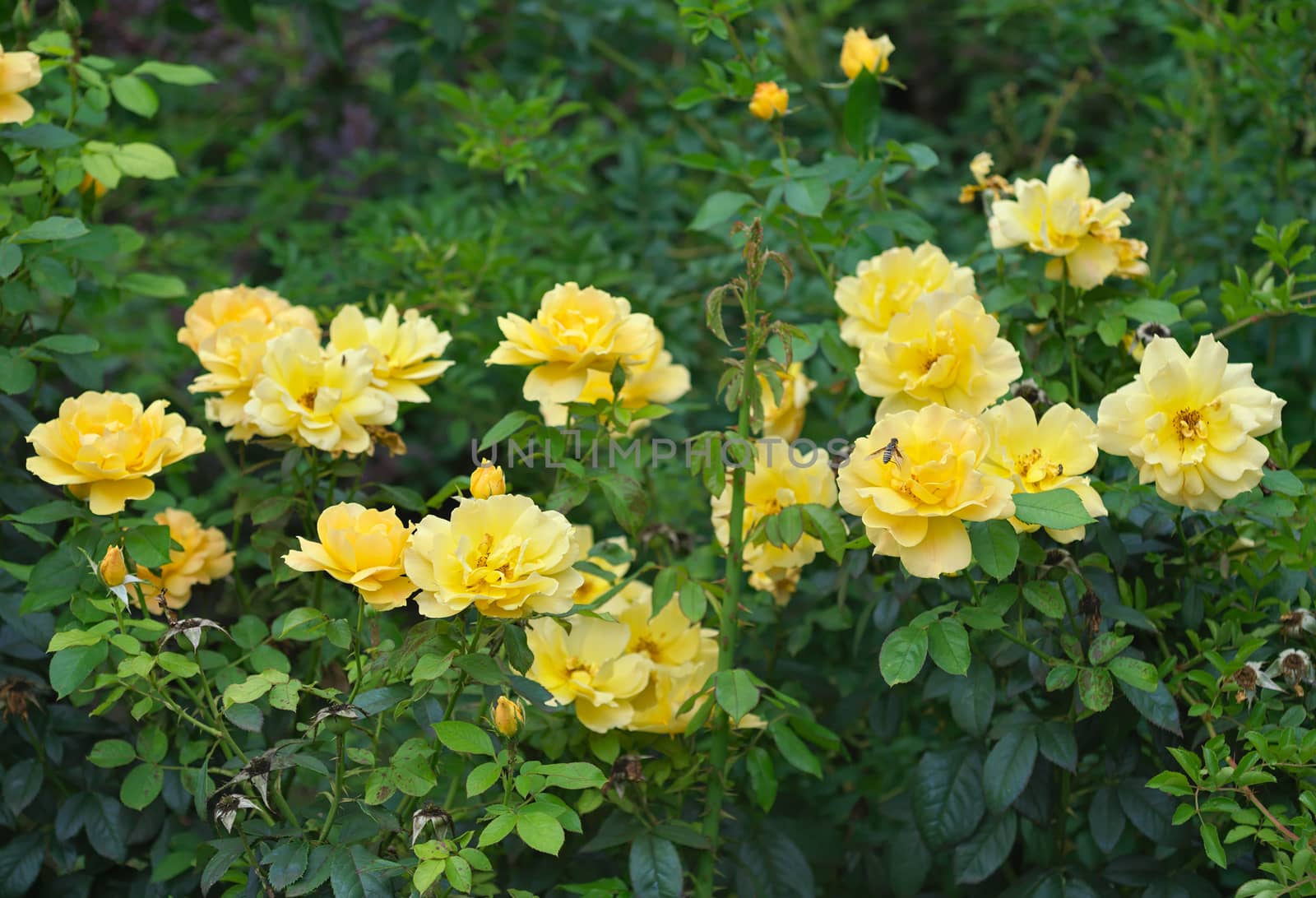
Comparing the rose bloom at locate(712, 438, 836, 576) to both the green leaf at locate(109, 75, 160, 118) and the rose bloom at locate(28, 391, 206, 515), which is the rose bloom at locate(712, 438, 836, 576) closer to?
the rose bloom at locate(28, 391, 206, 515)

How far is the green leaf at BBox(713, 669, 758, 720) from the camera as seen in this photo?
4.51 ft

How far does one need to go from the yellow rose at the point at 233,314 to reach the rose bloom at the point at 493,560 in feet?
1.72

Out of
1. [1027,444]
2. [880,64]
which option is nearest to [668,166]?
[880,64]

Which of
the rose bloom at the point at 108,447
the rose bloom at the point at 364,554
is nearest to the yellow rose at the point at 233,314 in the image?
the rose bloom at the point at 108,447

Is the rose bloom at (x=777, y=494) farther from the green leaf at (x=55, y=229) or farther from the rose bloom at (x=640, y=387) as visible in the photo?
the green leaf at (x=55, y=229)

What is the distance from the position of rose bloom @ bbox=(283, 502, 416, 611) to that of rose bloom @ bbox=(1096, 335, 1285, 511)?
737mm

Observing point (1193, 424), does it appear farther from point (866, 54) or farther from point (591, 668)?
point (866, 54)

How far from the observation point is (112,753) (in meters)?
1.43

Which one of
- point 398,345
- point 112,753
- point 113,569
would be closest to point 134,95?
point 398,345

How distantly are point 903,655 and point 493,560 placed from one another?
0.44 meters

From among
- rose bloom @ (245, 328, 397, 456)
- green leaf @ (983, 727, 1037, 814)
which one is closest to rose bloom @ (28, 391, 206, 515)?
rose bloom @ (245, 328, 397, 456)

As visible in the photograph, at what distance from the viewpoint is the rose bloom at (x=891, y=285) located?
1.56 meters

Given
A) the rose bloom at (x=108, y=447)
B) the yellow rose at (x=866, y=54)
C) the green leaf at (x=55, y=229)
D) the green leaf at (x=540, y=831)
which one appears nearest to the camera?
the green leaf at (x=540, y=831)

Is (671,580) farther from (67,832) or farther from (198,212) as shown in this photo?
(198,212)
